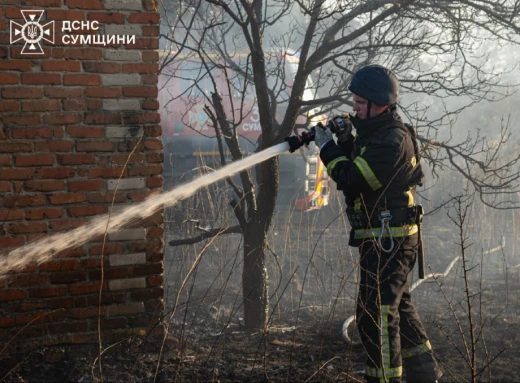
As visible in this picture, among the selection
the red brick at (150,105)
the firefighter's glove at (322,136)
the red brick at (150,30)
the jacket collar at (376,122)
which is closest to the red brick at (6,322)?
the red brick at (150,105)

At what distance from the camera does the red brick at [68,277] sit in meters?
3.75

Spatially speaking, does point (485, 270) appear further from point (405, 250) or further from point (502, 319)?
point (405, 250)

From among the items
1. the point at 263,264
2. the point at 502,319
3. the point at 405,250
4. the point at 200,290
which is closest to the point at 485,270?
the point at 502,319

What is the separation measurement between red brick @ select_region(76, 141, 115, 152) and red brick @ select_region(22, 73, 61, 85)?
380 mm

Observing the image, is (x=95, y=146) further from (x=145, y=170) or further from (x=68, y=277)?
(x=68, y=277)

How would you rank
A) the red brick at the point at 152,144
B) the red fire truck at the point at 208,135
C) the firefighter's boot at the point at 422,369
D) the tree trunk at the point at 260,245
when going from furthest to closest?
the red fire truck at the point at 208,135, the tree trunk at the point at 260,245, the firefighter's boot at the point at 422,369, the red brick at the point at 152,144

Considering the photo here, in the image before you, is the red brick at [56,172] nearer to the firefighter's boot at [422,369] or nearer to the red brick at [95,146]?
the red brick at [95,146]

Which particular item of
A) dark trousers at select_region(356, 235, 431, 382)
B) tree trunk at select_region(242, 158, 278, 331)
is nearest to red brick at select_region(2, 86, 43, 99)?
dark trousers at select_region(356, 235, 431, 382)

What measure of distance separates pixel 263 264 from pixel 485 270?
5124 millimetres

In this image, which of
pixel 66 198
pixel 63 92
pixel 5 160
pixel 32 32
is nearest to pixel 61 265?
pixel 66 198

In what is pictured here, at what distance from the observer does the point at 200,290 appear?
7559mm

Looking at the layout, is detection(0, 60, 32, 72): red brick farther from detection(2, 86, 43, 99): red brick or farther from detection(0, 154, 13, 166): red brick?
detection(0, 154, 13, 166): red brick

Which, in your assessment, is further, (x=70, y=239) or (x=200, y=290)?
(x=200, y=290)

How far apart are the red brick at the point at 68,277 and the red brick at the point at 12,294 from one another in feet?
0.58
